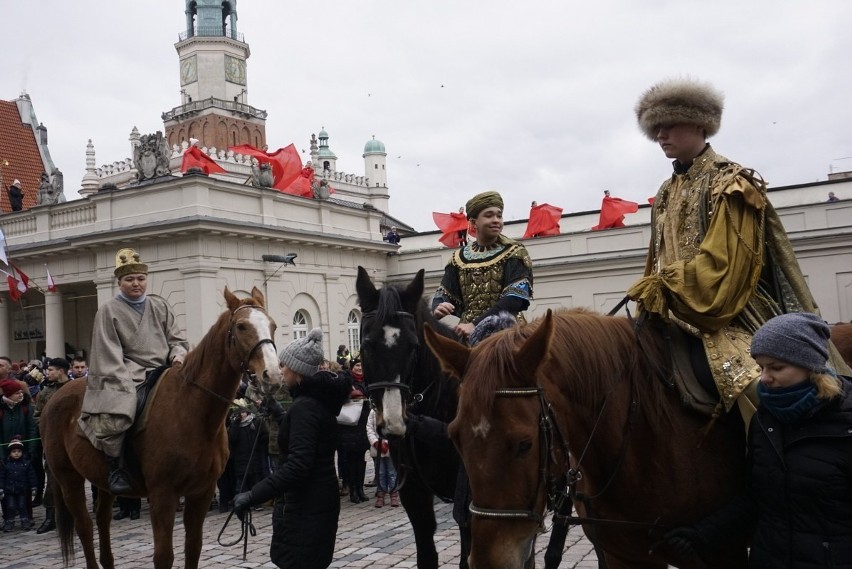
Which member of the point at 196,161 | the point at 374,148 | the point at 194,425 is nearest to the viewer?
the point at 194,425

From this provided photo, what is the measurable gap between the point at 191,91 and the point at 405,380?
55302 mm

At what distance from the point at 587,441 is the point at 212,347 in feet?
12.3

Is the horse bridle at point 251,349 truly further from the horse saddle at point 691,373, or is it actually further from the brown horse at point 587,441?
the horse saddle at point 691,373

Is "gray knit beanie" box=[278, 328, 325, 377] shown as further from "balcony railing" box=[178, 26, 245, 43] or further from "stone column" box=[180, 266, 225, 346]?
"balcony railing" box=[178, 26, 245, 43]

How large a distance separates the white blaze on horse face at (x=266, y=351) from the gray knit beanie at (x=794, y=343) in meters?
3.36

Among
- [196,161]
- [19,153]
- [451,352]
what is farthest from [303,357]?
[19,153]

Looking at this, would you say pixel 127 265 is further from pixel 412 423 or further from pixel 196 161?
pixel 196 161

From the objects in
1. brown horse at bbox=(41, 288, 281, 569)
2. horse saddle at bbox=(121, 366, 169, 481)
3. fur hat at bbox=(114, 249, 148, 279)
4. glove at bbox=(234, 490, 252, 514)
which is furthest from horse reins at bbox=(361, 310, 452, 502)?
fur hat at bbox=(114, 249, 148, 279)

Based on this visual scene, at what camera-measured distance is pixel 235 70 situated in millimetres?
55312

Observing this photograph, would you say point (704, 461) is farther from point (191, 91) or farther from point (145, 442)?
point (191, 91)

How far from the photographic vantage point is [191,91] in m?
54.9

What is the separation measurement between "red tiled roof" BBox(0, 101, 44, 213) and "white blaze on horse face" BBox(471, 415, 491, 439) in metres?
40.7

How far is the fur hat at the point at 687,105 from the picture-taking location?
346 cm

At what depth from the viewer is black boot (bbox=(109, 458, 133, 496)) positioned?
5.91 m
